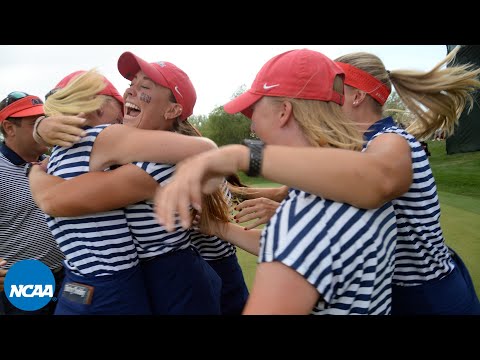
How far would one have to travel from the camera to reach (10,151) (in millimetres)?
2541

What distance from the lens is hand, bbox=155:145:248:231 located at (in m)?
0.87

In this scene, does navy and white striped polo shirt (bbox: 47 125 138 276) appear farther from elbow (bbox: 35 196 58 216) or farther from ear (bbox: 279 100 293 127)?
ear (bbox: 279 100 293 127)

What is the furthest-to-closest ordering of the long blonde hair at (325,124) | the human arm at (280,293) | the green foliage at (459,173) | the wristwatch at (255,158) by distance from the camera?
the green foliage at (459,173) → the long blonde hair at (325,124) → the wristwatch at (255,158) → the human arm at (280,293)

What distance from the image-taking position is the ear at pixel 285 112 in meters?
1.09

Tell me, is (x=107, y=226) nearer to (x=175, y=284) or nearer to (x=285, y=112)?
(x=175, y=284)

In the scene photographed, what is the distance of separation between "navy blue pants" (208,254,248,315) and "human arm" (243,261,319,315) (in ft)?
4.44

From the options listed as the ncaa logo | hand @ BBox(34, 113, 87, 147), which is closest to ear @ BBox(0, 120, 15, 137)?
the ncaa logo

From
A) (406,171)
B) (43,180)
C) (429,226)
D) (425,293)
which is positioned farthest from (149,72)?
(425,293)

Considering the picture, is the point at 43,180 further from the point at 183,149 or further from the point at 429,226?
the point at 429,226

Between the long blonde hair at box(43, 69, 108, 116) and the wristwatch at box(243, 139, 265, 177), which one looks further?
the long blonde hair at box(43, 69, 108, 116)

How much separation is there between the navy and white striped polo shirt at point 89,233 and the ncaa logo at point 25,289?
0.99m

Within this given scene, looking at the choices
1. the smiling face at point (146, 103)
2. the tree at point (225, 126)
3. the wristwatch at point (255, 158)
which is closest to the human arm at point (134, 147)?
the smiling face at point (146, 103)

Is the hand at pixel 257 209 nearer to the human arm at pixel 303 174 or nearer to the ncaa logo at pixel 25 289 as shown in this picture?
the human arm at pixel 303 174

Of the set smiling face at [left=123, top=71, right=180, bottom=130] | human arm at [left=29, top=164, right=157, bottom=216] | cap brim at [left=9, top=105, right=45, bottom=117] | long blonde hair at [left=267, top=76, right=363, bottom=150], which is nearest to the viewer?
long blonde hair at [left=267, top=76, right=363, bottom=150]
